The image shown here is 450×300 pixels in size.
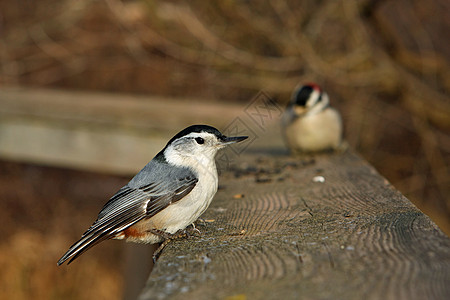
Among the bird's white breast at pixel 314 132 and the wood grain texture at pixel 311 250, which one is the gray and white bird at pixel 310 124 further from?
the wood grain texture at pixel 311 250

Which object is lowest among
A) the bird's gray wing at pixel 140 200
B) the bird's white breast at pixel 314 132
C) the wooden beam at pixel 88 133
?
the wooden beam at pixel 88 133

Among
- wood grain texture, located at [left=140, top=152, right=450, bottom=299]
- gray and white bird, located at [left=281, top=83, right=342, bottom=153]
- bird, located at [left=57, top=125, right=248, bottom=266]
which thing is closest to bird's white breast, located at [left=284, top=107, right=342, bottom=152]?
gray and white bird, located at [left=281, top=83, right=342, bottom=153]

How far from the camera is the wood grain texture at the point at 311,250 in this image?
1.33 m

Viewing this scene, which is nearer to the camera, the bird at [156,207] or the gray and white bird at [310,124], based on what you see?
the bird at [156,207]

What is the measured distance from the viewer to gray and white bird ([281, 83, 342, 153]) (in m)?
3.91

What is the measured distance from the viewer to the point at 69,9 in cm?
686

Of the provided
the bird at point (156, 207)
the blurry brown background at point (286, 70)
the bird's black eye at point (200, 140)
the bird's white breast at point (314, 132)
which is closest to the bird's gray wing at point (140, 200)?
the bird at point (156, 207)

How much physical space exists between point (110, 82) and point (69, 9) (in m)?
2.20

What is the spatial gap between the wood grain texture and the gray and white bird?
1300mm

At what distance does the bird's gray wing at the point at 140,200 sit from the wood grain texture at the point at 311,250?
20cm

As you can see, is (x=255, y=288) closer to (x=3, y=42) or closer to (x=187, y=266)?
(x=187, y=266)

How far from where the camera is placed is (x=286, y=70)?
19.8ft

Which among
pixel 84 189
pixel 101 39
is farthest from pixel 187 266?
pixel 101 39

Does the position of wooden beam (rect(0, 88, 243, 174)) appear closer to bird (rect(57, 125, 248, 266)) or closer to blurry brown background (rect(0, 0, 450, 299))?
blurry brown background (rect(0, 0, 450, 299))
